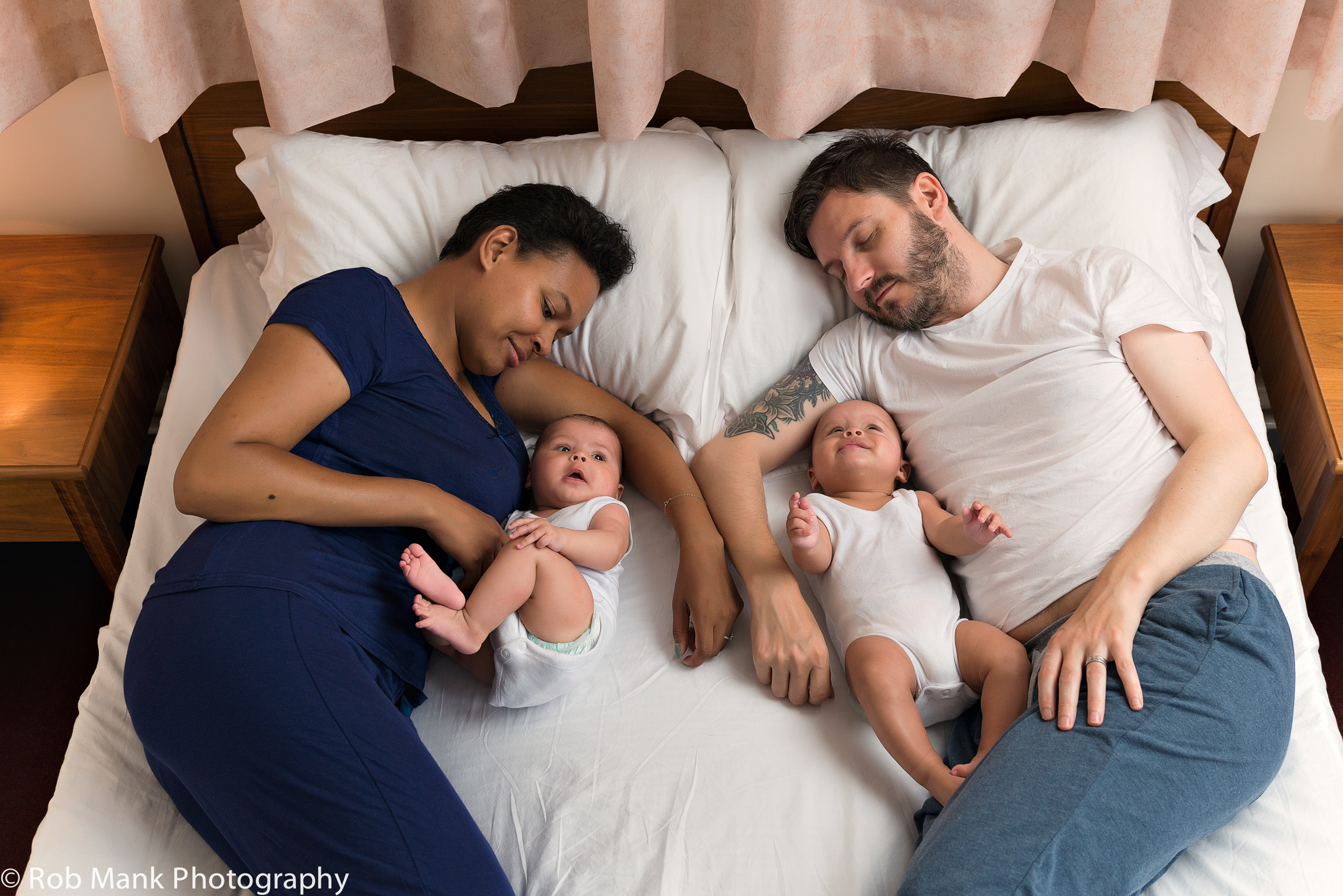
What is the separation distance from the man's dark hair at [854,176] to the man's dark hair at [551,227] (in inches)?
12.5

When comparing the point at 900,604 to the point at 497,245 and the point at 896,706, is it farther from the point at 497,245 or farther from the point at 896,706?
the point at 497,245

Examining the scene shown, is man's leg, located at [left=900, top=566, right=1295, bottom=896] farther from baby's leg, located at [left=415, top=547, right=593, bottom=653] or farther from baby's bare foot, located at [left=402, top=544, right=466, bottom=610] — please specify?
baby's bare foot, located at [left=402, top=544, right=466, bottom=610]

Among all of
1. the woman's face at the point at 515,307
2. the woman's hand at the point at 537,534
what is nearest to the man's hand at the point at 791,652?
the woman's hand at the point at 537,534

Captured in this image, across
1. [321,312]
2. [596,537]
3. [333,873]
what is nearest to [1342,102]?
[596,537]

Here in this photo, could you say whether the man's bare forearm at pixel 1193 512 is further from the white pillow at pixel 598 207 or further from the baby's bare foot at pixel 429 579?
the baby's bare foot at pixel 429 579

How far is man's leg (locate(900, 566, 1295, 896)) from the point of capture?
1093mm

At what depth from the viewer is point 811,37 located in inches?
63.9

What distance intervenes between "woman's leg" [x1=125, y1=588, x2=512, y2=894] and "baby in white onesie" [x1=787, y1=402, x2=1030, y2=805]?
0.55 m

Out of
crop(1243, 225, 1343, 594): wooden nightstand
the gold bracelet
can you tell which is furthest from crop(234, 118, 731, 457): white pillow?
crop(1243, 225, 1343, 594): wooden nightstand

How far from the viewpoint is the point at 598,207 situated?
69.1 inches

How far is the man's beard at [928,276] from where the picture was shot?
1600 millimetres

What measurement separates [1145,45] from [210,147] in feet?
5.75

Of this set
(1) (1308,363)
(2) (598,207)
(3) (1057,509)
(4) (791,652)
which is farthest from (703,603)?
(1) (1308,363)

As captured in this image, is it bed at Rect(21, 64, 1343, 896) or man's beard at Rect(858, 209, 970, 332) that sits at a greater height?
man's beard at Rect(858, 209, 970, 332)
